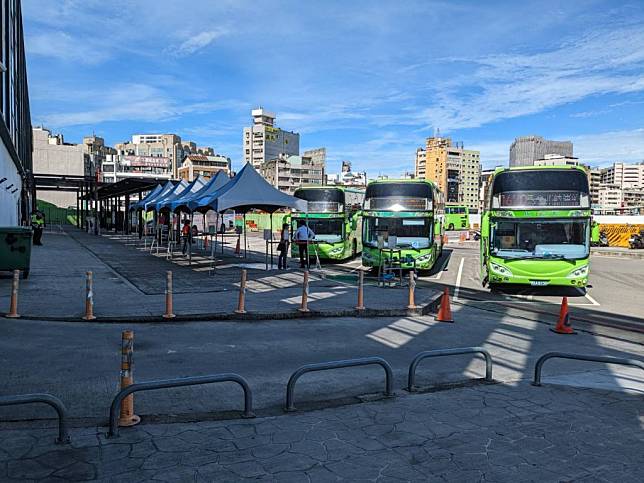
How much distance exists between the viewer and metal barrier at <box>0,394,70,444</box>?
4.21 metres

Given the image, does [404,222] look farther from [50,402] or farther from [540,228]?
[50,402]

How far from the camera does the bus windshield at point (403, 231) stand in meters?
20.1

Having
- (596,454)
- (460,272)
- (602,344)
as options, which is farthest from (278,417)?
(460,272)

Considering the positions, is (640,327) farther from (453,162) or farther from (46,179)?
(453,162)

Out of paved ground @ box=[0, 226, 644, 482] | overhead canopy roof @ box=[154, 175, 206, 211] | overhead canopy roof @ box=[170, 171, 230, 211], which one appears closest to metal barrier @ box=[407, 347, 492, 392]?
paved ground @ box=[0, 226, 644, 482]

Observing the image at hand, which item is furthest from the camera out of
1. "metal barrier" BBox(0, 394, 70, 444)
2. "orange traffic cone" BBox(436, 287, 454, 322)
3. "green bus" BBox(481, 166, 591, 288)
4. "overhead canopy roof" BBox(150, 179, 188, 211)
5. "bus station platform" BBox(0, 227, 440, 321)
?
"overhead canopy roof" BBox(150, 179, 188, 211)

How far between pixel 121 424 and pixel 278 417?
1568mm

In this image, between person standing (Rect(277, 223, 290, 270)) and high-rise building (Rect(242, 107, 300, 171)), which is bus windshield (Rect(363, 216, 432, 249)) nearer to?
person standing (Rect(277, 223, 290, 270))

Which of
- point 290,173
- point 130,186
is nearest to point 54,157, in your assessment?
point 290,173

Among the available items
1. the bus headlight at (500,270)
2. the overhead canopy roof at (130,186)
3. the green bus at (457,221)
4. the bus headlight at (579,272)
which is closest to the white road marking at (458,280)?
the bus headlight at (500,270)

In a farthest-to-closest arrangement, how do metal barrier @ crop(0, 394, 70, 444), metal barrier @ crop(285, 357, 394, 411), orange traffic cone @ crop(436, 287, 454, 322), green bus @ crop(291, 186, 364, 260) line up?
1. green bus @ crop(291, 186, 364, 260)
2. orange traffic cone @ crop(436, 287, 454, 322)
3. metal barrier @ crop(285, 357, 394, 411)
4. metal barrier @ crop(0, 394, 70, 444)

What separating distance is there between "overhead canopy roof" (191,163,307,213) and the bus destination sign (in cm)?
800

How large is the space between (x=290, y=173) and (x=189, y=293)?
137m

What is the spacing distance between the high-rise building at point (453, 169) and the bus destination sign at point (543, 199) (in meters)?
148
